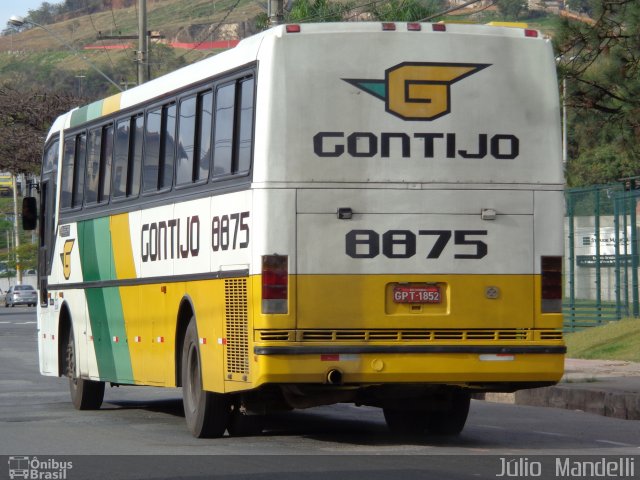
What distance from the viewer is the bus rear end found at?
39.4 feet

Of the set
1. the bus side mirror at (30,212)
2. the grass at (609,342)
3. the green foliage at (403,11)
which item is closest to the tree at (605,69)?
the grass at (609,342)

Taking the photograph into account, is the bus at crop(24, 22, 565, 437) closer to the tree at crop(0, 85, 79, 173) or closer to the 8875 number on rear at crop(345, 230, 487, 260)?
the 8875 number on rear at crop(345, 230, 487, 260)

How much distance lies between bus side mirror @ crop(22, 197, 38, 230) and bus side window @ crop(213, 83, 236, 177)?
22.4 ft

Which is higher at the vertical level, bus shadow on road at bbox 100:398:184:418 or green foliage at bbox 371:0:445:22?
green foliage at bbox 371:0:445:22

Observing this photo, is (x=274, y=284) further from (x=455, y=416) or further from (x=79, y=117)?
(x=79, y=117)

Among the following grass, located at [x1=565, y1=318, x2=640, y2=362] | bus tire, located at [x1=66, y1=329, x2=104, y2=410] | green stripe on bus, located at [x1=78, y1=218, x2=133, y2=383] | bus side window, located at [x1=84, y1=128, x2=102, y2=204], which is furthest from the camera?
grass, located at [x1=565, y1=318, x2=640, y2=362]

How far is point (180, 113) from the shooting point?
14.2 m

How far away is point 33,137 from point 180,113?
3454 centimetres

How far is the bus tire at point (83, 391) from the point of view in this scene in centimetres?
1748

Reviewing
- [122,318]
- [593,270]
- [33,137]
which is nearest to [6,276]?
[33,137]

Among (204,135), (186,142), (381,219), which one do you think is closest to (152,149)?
(186,142)

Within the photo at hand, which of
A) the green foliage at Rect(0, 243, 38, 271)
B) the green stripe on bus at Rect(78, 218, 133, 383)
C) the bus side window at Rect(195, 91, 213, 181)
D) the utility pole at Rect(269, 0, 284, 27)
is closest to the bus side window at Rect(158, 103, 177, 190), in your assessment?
the bus side window at Rect(195, 91, 213, 181)

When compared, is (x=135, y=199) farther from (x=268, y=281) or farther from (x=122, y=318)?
(x=268, y=281)

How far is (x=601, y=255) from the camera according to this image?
27922 millimetres
